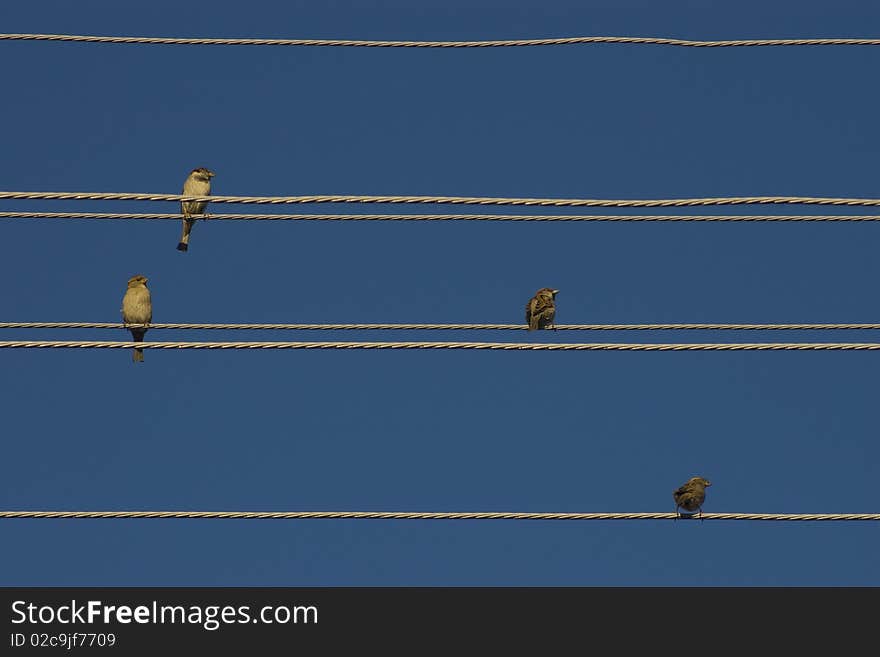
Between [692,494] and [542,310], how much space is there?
228 cm

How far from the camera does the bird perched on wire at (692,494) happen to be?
1861 centimetres

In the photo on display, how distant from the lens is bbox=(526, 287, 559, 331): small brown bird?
19828 mm

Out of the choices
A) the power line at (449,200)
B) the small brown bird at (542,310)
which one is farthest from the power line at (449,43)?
the small brown bird at (542,310)

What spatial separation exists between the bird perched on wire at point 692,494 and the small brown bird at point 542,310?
2.03 metres

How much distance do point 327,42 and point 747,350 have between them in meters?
3.56

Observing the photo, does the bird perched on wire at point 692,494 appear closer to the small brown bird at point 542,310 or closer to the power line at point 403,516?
the small brown bird at point 542,310

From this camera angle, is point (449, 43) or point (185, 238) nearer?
point (449, 43)

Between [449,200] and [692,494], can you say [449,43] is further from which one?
[692,494]

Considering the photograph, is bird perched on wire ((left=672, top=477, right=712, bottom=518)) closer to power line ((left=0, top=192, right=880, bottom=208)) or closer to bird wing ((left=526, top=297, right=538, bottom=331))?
bird wing ((left=526, top=297, right=538, bottom=331))

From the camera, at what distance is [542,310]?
65.1 ft

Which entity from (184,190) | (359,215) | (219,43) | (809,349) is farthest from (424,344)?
(184,190)

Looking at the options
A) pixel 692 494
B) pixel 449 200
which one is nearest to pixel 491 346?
pixel 449 200

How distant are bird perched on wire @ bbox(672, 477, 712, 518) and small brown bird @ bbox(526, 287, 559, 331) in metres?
2.03

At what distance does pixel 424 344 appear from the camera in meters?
12.2
